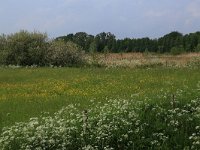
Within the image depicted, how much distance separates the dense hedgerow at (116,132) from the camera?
11.2 meters

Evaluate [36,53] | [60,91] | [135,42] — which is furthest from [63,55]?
[135,42]

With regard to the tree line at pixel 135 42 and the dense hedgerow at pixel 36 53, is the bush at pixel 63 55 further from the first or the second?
the tree line at pixel 135 42

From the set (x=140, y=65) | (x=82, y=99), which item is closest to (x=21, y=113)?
(x=82, y=99)

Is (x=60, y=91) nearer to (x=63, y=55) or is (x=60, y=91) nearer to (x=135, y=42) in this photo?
(x=63, y=55)

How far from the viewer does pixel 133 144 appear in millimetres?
11227

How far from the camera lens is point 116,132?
38.2ft

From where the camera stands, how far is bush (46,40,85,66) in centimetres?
4716

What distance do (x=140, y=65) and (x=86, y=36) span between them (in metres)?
49.5

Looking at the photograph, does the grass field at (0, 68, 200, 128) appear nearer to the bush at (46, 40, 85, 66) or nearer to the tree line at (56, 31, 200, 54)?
the bush at (46, 40, 85, 66)

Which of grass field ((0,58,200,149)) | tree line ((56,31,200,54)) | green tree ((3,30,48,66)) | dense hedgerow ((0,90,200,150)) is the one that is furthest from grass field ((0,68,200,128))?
tree line ((56,31,200,54))

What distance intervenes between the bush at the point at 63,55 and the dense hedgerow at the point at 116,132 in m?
34.5

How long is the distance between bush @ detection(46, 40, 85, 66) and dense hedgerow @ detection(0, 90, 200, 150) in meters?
34.5

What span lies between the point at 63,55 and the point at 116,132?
36.0 meters

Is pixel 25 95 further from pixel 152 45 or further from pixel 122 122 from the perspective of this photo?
pixel 152 45
